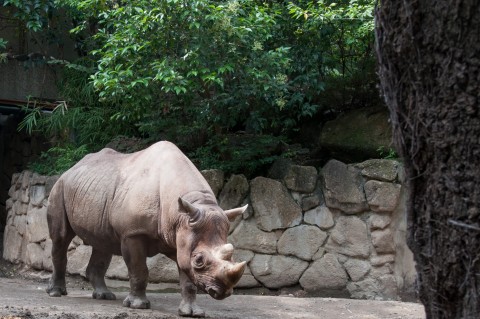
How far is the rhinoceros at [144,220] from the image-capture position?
654 centimetres

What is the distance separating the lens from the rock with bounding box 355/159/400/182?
371 inches

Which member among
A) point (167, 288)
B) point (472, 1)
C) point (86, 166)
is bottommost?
point (167, 288)

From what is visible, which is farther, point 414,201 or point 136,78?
point 136,78

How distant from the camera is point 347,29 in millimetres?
10148

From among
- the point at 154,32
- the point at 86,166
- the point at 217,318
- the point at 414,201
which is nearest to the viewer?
the point at 414,201

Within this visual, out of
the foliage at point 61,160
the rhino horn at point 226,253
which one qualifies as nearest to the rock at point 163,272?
the foliage at point 61,160

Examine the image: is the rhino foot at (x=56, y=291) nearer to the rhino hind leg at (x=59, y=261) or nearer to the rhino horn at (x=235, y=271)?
the rhino hind leg at (x=59, y=261)

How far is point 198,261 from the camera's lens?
6473mm

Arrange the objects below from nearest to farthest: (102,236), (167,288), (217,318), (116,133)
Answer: (217,318)
(102,236)
(167,288)
(116,133)

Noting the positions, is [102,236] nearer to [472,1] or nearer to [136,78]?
[136,78]

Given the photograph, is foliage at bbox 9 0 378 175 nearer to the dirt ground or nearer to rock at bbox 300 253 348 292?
rock at bbox 300 253 348 292

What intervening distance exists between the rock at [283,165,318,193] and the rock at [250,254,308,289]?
3.03 feet

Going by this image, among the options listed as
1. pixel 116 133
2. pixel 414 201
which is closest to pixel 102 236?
pixel 116 133

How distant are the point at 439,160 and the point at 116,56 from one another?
6.88m
